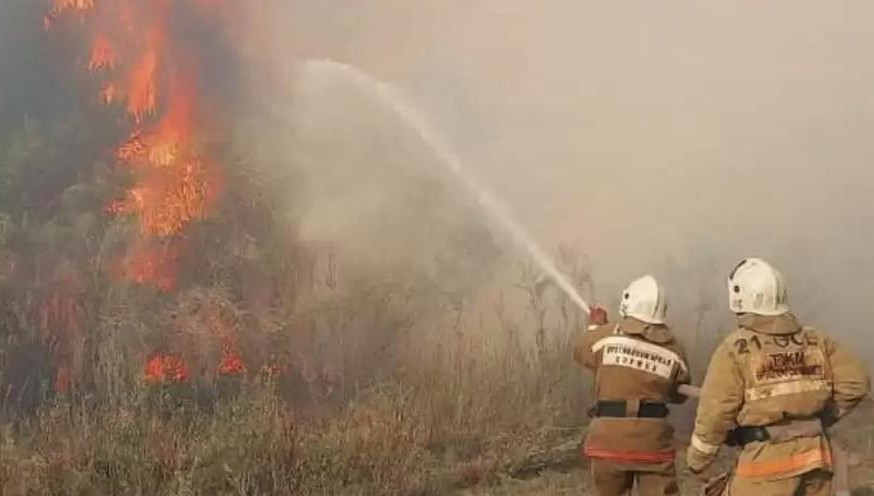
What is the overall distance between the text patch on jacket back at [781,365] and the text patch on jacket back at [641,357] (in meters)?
0.93

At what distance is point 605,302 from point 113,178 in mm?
4530

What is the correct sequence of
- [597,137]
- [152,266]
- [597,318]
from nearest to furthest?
[597,318] → [152,266] → [597,137]

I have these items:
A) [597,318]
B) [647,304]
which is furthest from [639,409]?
[597,318]

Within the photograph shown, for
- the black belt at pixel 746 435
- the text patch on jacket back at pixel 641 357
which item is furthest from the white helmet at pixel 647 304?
the black belt at pixel 746 435

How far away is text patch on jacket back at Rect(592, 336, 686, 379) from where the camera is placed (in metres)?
5.90

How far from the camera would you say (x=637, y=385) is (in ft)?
19.4

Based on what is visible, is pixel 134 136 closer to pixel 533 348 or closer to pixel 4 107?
pixel 4 107

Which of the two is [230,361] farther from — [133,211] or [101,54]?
[101,54]

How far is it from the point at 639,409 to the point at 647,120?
219 inches

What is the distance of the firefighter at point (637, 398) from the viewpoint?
19.4ft

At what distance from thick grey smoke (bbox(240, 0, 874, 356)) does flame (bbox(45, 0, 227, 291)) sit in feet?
2.52

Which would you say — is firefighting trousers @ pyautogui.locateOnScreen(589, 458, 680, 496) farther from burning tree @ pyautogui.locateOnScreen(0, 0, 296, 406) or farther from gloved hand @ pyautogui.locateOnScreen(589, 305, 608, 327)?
burning tree @ pyautogui.locateOnScreen(0, 0, 296, 406)

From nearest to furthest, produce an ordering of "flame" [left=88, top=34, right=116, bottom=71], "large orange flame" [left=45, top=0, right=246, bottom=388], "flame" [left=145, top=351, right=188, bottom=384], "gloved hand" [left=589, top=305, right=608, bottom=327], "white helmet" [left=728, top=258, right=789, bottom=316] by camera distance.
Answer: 1. "white helmet" [left=728, top=258, right=789, bottom=316]
2. "gloved hand" [left=589, top=305, right=608, bottom=327]
3. "flame" [left=145, top=351, right=188, bottom=384]
4. "large orange flame" [left=45, top=0, right=246, bottom=388]
5. "flame" [left=88, top=34, right=116, bottom=71]

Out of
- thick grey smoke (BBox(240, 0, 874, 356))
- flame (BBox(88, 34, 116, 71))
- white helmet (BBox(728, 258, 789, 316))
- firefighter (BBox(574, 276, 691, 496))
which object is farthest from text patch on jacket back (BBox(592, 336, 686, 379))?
flame (BBox(88, 34, 116, 71))
